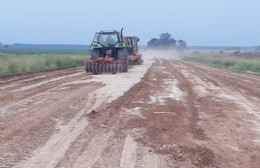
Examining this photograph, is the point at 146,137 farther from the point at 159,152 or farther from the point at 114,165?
the point at 114,165

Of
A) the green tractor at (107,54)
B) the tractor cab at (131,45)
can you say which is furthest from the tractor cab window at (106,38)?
the tractor cab at (131,45)

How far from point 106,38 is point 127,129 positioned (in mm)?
20462

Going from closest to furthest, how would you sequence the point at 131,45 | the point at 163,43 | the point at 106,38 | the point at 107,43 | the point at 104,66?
the point at 104,66 < the point at 107,43 < the point at 106,38 < the point at 131,45 < the point at 163,43

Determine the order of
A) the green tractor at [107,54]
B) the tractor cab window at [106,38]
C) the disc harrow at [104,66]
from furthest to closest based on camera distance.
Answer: the tractor cab window at [106,38], the green tractor at [107,54], the disc harrow at [104,66]

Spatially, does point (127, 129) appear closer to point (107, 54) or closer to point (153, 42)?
point (107, 54)

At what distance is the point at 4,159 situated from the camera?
24.5 feet

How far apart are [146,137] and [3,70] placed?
66.8ft

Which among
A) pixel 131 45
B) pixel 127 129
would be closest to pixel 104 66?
pixel 131 45

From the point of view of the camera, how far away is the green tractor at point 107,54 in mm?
28453

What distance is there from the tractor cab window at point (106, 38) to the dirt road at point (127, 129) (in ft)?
44.6

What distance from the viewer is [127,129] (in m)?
9.99

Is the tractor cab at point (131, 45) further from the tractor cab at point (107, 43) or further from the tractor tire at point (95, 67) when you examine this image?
the tractor tire at point (95, 67)

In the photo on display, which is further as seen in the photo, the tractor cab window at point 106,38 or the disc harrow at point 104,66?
the tractor cab window at point 106,38

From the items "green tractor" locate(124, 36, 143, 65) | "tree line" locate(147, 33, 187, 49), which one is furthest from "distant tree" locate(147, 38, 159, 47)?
"green tractor" locate(124, 36, 143, 65)
